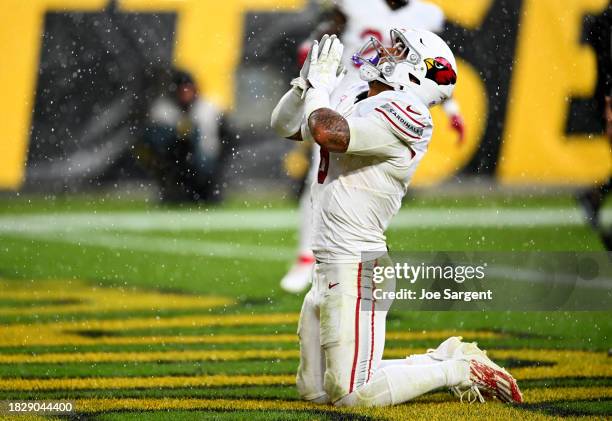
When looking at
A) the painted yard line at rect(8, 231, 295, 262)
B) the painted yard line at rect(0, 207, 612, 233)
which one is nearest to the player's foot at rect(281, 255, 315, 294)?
the painted yard line at rect(8, 231, 295, 262)

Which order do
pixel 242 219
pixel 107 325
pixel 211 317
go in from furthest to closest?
pixel 242 219
pixel 211 317
pixel 107 325

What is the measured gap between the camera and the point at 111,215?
24.9 ft

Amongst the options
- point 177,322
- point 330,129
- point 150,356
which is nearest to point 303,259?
point 177,322

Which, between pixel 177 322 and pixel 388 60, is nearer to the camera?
pixel 388 60

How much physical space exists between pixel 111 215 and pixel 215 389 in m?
4.12

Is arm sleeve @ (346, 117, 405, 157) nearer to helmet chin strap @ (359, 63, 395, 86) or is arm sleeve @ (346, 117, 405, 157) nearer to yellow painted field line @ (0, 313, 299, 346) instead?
helmet chin strap @ (359, 63, 395, 86)

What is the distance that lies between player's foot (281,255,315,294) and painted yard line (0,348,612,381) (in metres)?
1.03

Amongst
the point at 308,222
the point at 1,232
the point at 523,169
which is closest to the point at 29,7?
the point at 1,232

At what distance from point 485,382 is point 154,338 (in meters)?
1.62

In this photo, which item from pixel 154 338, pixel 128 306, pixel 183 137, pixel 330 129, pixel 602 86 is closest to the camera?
pixel 330 129

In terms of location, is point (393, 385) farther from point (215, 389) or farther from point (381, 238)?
point (215, 389)

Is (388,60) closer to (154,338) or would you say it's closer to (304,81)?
(304,81)

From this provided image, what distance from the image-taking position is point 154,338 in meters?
4.54

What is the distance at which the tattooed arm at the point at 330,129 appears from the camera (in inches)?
120
